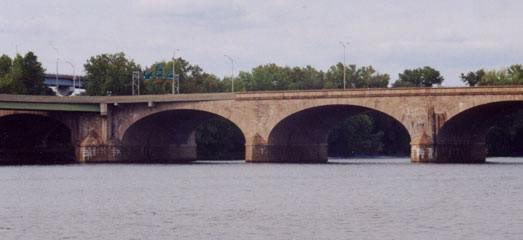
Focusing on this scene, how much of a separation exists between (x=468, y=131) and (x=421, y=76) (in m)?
83.5

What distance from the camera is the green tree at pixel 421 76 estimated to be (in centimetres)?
19338

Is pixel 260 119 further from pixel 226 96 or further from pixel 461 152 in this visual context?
pixel 461 152

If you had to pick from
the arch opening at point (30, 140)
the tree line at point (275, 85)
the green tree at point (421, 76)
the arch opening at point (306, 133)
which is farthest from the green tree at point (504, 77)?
the arch opening at point (30, 140)

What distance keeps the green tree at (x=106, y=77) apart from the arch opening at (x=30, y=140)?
53.6ft

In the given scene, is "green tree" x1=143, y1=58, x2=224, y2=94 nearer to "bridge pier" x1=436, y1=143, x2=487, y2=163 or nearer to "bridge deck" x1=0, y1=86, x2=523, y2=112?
"bridge deck" x1=0, y1=86, x2=523, y2=112

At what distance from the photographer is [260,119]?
116875mm

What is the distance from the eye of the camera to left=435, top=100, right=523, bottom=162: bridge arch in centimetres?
10462
